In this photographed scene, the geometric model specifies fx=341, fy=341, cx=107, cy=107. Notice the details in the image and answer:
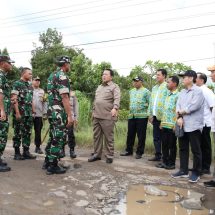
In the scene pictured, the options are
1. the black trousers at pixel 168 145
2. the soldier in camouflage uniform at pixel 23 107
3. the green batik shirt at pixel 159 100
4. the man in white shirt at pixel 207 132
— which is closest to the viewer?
the man in white shirt at pixel 207 132

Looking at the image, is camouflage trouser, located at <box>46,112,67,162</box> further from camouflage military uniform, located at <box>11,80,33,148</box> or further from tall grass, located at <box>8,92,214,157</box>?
tall grass, located at <box>8,92,214,157</box>

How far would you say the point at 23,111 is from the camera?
21.0 feet

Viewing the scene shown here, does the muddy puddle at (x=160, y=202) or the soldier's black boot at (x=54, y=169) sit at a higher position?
the soldier's black boot at (x=54, y=169)

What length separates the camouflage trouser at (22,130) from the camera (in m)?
6.45

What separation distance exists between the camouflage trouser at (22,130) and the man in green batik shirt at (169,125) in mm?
2578

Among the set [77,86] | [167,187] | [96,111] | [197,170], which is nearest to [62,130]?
[96,111]

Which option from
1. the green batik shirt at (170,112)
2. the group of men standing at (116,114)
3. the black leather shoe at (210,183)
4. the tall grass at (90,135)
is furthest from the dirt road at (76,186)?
the tall grass at (90,135)

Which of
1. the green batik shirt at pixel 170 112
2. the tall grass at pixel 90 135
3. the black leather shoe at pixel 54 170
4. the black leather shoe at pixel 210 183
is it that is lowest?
the black leather shoe at pixel 210 183

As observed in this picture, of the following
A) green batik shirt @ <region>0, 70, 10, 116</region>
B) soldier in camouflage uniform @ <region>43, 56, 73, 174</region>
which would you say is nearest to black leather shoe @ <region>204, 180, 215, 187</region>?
soldier in camouflage uniform @ <region>43, 56, 73, 174</region>

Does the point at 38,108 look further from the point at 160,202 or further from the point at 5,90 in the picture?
the point at 160,202

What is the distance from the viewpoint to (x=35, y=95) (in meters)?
7.73

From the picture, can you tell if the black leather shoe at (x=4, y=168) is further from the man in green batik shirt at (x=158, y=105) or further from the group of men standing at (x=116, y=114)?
the man in green batik shirt at (x=158, y=105)

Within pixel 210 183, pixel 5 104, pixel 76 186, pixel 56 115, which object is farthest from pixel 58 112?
pixel 210 183

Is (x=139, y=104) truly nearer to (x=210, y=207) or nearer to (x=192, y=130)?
(x=192, y=130)
